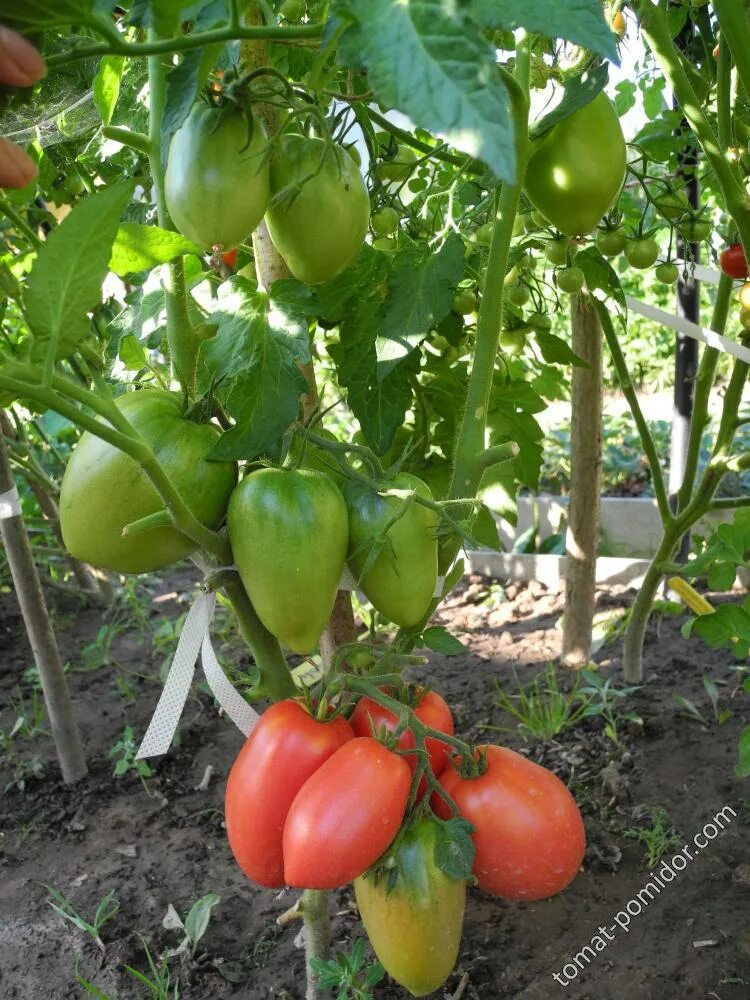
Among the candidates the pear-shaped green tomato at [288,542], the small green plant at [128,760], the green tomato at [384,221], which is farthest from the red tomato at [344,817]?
the small green plant at [128,760]

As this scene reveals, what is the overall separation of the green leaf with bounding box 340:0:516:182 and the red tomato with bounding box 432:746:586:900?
556mm

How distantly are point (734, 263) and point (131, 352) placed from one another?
2.65 feet

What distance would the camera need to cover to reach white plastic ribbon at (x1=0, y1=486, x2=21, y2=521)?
1.36m

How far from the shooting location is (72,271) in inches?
20.7

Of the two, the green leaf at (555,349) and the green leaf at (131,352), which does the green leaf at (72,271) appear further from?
the green leaf at (555,349)

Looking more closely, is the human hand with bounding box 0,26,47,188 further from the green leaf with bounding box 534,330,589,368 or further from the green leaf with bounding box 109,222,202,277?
the green leaf with bounding box 534,330,589,368

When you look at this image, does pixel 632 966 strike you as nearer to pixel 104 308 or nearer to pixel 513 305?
pixel 513 305

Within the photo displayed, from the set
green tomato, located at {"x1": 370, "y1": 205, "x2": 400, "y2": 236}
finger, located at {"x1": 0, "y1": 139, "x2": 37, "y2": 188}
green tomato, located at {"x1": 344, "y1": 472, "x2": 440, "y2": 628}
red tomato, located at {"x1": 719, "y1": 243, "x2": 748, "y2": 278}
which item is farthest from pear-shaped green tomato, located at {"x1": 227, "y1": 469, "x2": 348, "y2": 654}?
red tomato, located at {"x1": 719, "y1": 243, "x2": 748, "y2": 278}

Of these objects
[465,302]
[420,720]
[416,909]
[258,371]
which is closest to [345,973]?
[416,909]

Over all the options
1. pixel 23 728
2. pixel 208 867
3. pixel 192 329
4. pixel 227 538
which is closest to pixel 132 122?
pixel 192 329

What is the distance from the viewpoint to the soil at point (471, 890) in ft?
3.62

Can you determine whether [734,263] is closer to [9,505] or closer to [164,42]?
[164,42]

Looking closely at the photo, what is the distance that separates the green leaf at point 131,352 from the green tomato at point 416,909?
47 cm

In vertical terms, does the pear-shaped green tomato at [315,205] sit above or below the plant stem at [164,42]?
below
